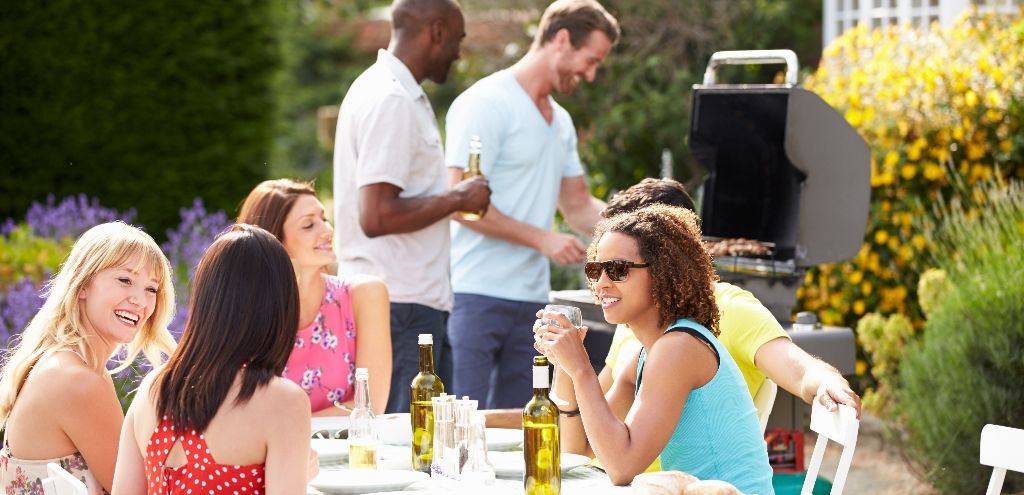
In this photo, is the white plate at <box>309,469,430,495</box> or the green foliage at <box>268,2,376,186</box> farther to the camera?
the green foliage at <box>268,2,376,186</box>

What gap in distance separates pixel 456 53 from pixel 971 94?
3129 mm

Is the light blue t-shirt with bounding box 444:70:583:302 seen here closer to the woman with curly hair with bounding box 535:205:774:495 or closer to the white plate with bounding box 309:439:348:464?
the white plate with bounding box 309:439:348:464

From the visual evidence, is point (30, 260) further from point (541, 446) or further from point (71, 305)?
point (541, 446)

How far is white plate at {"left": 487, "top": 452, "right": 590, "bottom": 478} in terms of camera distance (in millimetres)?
2816

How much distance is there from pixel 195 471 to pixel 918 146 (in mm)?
4939

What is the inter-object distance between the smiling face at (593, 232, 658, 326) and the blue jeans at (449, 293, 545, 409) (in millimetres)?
1916

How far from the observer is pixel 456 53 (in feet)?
14.7

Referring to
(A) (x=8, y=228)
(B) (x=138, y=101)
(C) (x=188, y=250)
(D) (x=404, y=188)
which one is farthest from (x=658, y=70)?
(D) (x=404, y=188)

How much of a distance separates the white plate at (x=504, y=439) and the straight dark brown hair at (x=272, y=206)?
87 centimetres

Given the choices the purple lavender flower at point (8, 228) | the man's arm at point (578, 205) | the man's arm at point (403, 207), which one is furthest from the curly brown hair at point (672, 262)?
the purple lavender flower at point (8, 228)

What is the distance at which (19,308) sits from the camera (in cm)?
550

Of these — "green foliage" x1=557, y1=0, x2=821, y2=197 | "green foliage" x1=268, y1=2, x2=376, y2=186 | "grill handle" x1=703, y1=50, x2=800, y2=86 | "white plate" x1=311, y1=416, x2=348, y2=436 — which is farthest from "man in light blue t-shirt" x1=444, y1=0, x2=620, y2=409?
"green foliage" x1=268, y1=2, x2=376, y2=186

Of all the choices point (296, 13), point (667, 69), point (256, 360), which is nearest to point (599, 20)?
point (256, 360)

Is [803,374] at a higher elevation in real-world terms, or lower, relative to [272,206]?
lower
